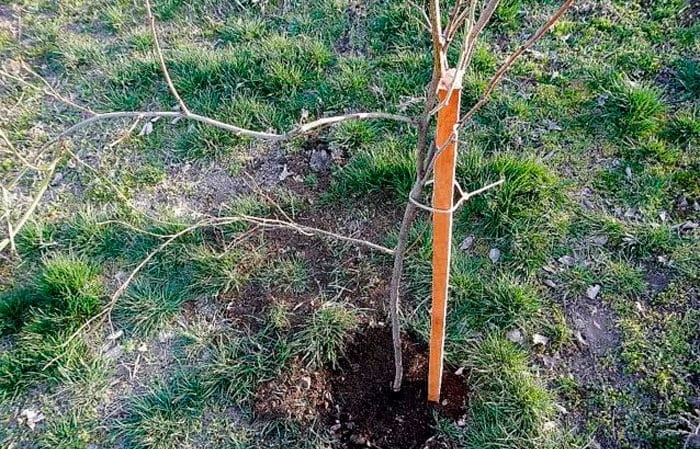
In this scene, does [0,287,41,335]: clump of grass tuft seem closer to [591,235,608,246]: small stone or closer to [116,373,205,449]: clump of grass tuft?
[116,373,205,449]: clump of grass tuft

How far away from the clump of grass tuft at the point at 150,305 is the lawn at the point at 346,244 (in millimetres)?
11

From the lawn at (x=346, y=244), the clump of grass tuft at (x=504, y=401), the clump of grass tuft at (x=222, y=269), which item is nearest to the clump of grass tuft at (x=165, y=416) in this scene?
the lawn at (x=346, y=244)

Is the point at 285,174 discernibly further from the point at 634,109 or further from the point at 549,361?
the point at 634,109

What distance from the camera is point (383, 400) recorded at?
2555mm

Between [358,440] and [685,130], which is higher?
[685,130]

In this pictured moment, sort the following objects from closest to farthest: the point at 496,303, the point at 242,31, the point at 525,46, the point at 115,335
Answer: the point at 525,46
the point at 496,303
the point at 115,335
the point at 242,31

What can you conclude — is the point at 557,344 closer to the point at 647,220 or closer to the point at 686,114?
the point at 647,220

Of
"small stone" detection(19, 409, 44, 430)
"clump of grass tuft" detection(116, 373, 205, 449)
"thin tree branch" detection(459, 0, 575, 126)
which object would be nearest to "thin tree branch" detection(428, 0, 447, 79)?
"thin tree branch" detection(459, 0, 575, 126)

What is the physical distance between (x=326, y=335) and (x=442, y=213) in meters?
1.18

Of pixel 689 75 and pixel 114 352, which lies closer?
pixel 114 352

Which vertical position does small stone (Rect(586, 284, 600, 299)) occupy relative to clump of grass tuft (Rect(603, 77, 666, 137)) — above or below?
below

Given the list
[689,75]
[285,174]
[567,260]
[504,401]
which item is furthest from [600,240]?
[285,174]

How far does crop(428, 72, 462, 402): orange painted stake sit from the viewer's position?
155 centimetres

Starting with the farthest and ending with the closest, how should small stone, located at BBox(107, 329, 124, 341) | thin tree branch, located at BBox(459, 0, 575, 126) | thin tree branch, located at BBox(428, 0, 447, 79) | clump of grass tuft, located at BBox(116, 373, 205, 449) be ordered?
small stone, located at BBox(107, 329, 124, 341) < clump of grass tuft, located at BBox(116, 373, 205, 449) < thin tree branch, located at BBox(428, 0, 447, 79) < thin tree branch, located at BBox(459, 0, 575, 126)
